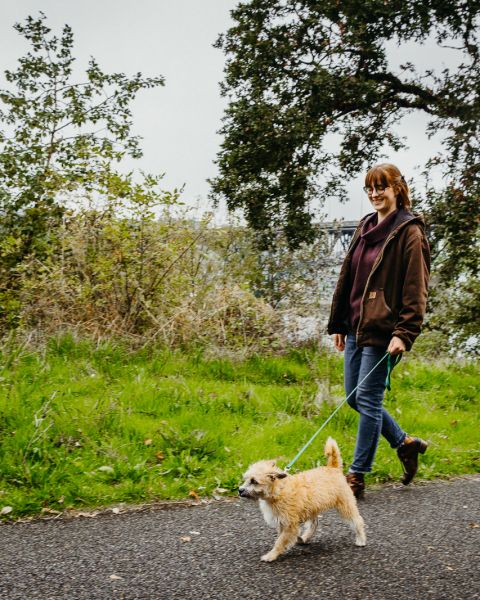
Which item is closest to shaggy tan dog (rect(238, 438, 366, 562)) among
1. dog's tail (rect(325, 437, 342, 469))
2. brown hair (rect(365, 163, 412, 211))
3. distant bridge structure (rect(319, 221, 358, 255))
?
dog's tail (rect(325, 437, 342, 469))

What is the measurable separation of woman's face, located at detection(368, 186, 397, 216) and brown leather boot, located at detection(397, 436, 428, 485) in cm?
181

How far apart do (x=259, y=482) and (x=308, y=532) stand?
64 cm

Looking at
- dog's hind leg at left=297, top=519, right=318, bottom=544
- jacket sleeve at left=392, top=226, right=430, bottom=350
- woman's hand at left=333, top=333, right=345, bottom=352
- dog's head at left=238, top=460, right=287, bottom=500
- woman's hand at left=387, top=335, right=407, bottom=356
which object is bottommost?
dog's hind leg at left=297, top=519, right=318, bottom=544

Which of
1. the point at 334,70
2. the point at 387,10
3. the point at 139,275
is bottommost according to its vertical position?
the point at 139,275

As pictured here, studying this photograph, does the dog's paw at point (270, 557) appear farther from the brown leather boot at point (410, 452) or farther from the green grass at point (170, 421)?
the brown leather boot at point (410, 452)

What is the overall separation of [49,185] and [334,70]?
21.5 ft

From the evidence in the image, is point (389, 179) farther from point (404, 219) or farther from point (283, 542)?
point (283, 542)

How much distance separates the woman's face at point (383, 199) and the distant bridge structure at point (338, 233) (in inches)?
236

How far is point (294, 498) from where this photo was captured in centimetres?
359

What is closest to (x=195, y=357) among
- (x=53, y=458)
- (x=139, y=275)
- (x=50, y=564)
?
(x=139, y=275)

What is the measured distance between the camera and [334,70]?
12.2m

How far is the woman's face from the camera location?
4.36 meters

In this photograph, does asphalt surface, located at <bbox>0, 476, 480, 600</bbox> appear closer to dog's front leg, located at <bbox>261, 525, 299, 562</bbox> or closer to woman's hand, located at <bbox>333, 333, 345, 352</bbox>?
dog's front leg, located at <bbox>261, 525, 299, 562</bbox>

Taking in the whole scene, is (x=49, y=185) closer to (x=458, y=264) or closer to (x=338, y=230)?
(x=338, y=230)
